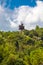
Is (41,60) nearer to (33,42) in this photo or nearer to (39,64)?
A: (39,64)

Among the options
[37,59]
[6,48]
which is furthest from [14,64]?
[6,48]

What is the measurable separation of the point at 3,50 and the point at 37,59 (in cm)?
1035

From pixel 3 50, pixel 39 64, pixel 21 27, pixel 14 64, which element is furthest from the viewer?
pixel 21 27

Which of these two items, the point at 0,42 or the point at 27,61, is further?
the point at 0,42

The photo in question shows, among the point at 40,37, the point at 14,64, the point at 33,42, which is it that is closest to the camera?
the point at 14,64

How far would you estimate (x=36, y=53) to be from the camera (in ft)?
263

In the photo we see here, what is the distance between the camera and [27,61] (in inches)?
2894

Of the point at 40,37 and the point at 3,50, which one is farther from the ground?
the point at 3,50

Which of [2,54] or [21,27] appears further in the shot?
[21,27]

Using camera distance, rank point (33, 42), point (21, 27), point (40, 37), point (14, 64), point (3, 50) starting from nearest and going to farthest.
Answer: point (14, 64)
point (3, 50)
point (33, 42)
point (21, 27)
point (40, 37)

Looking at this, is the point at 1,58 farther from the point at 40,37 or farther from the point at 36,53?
the point at 40,37

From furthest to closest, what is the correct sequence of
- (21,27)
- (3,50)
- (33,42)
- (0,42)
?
(21,27) → (33,42) → (0,42) → (3,50)

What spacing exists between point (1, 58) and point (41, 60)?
10.4m

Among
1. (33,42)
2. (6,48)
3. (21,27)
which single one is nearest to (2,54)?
(6,48)
